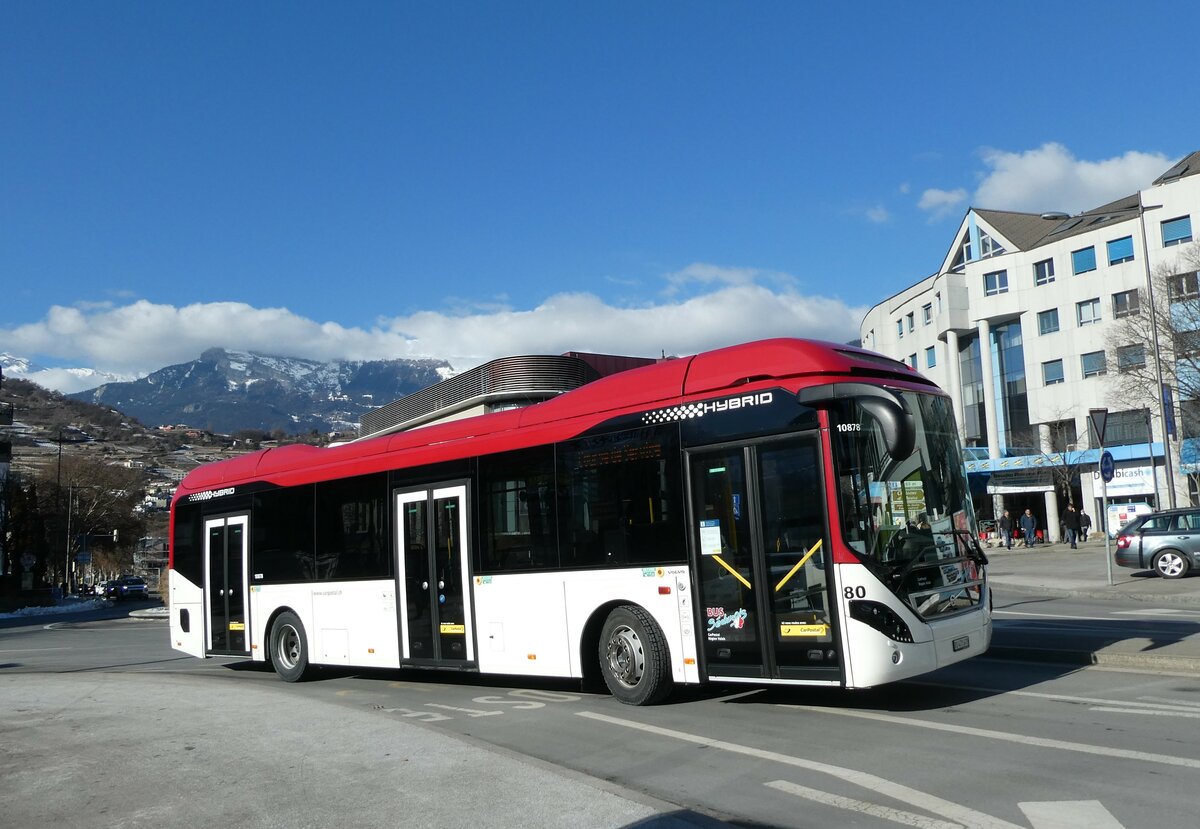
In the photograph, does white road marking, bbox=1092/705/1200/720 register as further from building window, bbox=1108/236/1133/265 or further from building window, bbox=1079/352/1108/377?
building window, bbox=1108/236/1133/265

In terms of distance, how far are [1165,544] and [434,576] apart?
1897 centimetres

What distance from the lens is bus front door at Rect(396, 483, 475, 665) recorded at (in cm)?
1179

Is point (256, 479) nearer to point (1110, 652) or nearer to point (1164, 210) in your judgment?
point (1110, 652)

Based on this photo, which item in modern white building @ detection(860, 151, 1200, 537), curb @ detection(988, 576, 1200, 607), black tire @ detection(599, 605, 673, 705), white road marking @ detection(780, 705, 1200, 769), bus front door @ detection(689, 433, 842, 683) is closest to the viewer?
white road marking @ detection(780, 705, 1200, 769)

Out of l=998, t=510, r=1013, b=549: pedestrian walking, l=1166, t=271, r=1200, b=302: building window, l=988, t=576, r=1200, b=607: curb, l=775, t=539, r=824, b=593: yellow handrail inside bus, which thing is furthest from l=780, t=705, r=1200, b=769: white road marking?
l=998, t=510, r=1013, b=549: pedestrian walking

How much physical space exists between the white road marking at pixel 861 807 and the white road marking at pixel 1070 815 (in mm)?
460

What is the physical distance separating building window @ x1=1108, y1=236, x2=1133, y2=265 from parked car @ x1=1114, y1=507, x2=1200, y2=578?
123 feet

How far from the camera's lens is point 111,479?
270 feet

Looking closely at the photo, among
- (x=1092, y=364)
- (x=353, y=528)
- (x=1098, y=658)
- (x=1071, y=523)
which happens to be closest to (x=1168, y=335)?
(x=1071, y=523)

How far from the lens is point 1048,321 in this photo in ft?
198

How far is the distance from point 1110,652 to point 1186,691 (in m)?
1.80

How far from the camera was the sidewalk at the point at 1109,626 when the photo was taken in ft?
35.1

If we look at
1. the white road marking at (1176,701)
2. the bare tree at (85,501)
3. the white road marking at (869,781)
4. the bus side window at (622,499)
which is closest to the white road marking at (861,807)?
the white road marking at (869,781)

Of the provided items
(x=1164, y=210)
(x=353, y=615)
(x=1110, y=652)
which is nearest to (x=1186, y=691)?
(x=1110, y=652)
